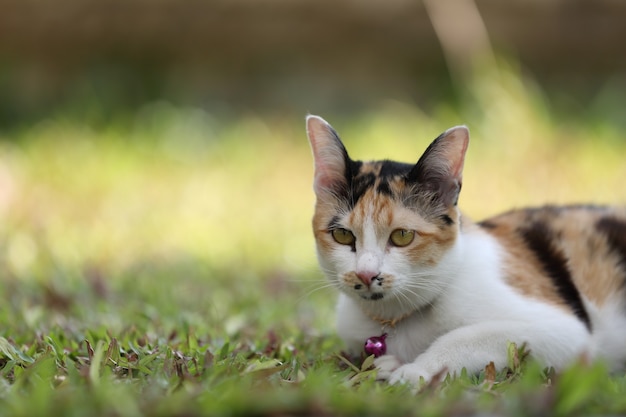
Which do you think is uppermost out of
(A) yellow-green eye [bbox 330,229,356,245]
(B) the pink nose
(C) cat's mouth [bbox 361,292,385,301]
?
(A) yellow-green eye [bbox 330,229,356,245]

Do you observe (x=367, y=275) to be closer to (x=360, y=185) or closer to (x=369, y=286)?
(x=369, y=286)

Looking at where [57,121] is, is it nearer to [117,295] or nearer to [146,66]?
[146,66]

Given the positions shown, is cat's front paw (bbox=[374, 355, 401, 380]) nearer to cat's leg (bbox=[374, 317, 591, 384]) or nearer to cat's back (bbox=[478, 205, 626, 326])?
cat's leg (bbox=[374, 317, 591, 384])

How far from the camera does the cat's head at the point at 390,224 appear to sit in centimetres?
248

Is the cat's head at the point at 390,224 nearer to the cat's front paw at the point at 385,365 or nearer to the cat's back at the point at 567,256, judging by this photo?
the cat's front paw at the point at 385,365

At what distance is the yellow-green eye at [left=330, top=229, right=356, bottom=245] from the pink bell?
34cm

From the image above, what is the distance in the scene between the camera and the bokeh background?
4.52 m

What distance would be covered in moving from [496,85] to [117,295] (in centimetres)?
355

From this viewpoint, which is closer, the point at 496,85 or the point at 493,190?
the point at 493,190

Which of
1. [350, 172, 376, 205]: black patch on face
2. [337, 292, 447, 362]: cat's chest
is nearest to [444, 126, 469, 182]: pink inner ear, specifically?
[350, 172, 376, 205]: black patch on face

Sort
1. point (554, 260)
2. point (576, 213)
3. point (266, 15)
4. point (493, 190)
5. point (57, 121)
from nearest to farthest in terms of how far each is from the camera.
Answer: point (554, 260) < point (576, 213) < point (493, 190) < point (57, 121) < point (266, 15)

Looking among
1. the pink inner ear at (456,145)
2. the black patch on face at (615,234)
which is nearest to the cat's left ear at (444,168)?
the pink inner ear at (456,145)

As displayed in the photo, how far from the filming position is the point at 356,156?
21.4 ft

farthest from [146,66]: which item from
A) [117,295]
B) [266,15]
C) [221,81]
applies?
[117,295]
